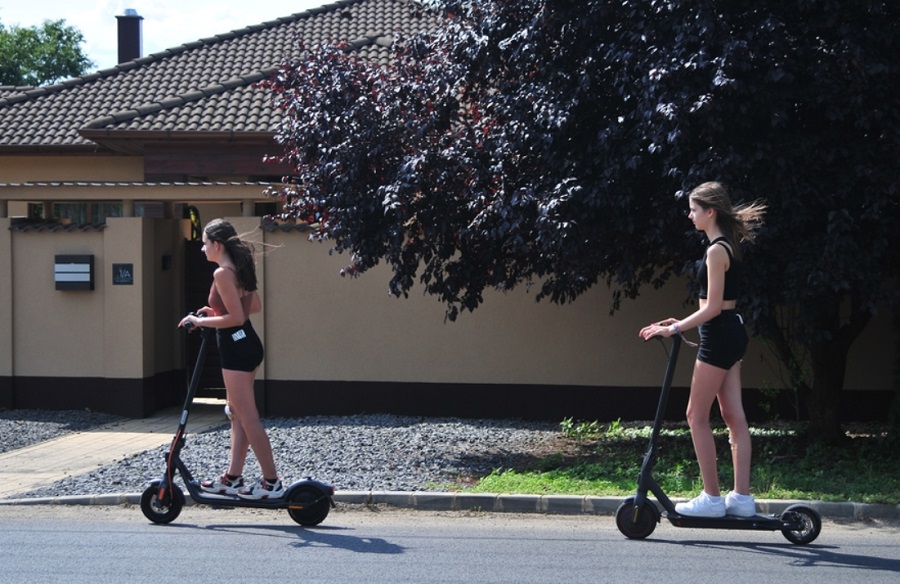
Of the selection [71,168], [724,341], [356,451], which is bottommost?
[356,451]

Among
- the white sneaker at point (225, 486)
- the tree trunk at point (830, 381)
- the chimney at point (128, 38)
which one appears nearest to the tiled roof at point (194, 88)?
the chimney at point (128, 38)

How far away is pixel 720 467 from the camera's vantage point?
907 cm

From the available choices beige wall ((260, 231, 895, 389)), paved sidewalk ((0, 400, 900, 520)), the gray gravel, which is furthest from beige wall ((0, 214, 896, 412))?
paved sidewalk ((0, 400, 900, 520))

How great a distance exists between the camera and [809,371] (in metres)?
10.8

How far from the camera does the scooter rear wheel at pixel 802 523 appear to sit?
6488 millimetres

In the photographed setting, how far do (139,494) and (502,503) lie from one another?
9.05 feet

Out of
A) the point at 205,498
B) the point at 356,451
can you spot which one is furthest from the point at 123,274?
the point at 205,498

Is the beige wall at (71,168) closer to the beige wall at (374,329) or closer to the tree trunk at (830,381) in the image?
the beige wall at (374,329)

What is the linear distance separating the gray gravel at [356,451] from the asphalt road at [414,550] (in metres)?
0.82

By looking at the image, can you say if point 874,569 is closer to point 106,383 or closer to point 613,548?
point 613,548

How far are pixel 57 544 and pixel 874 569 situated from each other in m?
4.95

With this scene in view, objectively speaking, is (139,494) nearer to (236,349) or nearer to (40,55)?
(236,349)

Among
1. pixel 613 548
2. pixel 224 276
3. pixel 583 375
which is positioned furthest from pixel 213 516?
pixel 583 375

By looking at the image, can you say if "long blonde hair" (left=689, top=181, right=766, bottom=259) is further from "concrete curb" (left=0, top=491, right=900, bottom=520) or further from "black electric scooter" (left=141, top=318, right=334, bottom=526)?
"black electric scooter" (left=141, top=318, right=334, bottom=526)
